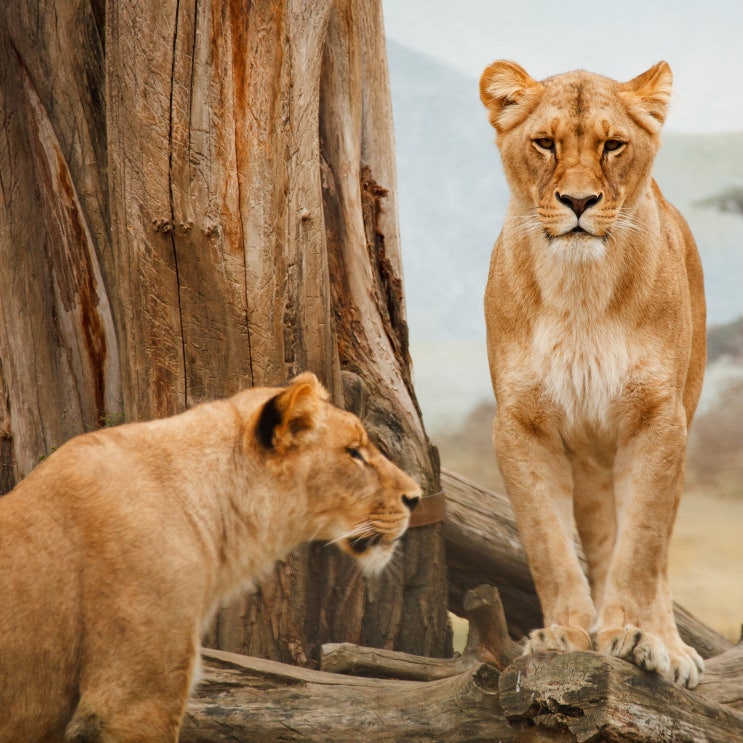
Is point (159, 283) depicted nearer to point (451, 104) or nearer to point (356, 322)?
point (356, 322)

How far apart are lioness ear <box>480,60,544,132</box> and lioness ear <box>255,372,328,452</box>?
1325mm

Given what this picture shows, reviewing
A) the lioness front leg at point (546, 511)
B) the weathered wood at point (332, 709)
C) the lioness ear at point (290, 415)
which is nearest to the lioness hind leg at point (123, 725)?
the weathered wood at point (332, 709)

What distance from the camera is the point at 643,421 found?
3.78 meters

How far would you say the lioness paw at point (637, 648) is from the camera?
3254mm

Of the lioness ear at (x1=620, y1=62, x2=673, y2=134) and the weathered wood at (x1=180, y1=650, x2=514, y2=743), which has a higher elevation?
the lioness ear at (x1=620, y1=62, x2=673, y2=134)

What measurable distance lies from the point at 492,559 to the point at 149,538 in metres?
2.46

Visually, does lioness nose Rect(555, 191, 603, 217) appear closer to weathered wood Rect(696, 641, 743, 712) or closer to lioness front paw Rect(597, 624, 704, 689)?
lioness front paw Rect(597, 624, 704, 689)

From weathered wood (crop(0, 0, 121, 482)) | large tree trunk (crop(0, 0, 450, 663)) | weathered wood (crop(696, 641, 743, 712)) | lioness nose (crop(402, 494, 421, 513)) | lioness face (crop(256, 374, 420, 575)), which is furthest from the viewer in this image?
weathered wood (crop(0, 0, 121, 482))

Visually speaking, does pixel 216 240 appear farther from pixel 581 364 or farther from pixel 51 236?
pixel 581 364

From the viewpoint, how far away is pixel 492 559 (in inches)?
202

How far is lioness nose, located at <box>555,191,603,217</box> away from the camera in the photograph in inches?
141

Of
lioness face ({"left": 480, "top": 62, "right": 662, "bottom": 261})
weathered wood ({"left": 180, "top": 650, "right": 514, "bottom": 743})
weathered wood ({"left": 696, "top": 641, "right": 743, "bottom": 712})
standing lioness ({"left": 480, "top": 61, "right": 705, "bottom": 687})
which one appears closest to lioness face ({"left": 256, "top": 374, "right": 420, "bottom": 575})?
weathered wood ({"left": 180, "top": 650, "right": 514, "bottom": 743})

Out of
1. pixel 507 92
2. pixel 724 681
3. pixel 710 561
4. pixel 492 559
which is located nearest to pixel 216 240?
pixel 507 92

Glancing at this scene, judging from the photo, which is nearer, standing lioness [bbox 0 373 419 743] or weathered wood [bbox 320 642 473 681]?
standing lioness [bbox 0 373 419 743]
